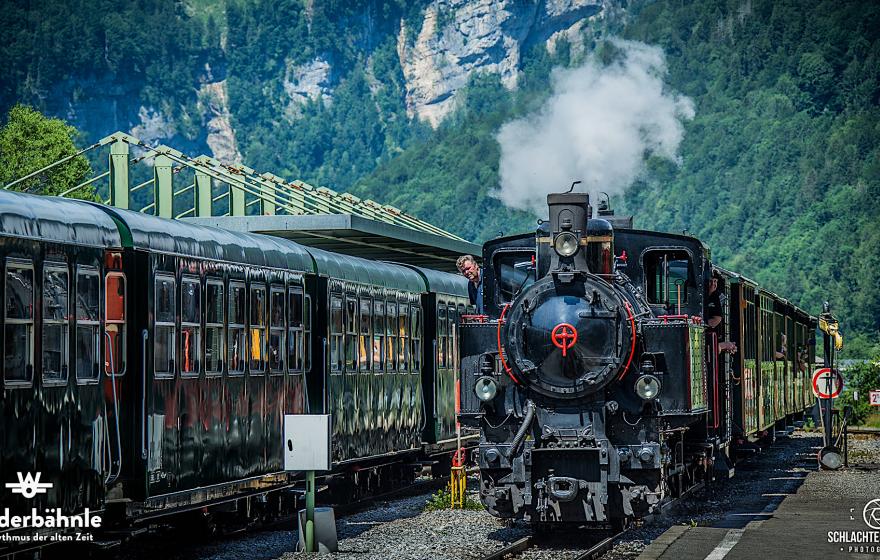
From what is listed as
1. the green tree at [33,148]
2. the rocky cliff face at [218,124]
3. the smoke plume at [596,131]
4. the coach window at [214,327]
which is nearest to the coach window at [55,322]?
the coach window at [214,327]

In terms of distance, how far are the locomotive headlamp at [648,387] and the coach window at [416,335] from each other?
22.7 feet

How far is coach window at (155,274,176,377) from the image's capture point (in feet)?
38.9

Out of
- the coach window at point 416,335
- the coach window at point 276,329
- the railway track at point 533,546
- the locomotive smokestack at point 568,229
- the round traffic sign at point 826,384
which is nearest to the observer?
the railway track at point 533,546

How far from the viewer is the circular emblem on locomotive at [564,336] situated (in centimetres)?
1341

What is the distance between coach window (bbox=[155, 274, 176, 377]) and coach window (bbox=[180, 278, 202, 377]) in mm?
193

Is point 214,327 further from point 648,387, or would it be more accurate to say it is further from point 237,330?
point 648,387

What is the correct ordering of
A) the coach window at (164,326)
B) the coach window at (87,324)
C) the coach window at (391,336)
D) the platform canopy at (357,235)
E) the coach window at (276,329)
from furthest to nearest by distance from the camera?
the platform canopy at (357,235) < the coach window at (391,336) < the coach window at (276,329) < the coach window at (164,326) < the coach window at (87,324)

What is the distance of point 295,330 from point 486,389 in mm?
2531

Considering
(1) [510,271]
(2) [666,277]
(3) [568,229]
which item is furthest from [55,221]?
(2) [666,277]

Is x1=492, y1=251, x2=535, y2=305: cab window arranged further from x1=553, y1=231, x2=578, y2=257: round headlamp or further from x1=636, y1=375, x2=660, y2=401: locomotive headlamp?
x1=636, y1=375, x2=660, y2=401: locomotive headlamp

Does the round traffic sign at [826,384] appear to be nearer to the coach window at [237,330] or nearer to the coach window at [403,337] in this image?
the coach window at [403,337]

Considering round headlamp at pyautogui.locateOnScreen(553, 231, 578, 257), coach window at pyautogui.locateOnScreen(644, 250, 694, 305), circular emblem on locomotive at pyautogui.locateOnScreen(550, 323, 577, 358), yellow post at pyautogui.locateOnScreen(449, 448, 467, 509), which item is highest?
round headlamp at pyautogui.locateOnScreen(553, 231, 578, 257)

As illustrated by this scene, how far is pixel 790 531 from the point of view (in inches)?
546

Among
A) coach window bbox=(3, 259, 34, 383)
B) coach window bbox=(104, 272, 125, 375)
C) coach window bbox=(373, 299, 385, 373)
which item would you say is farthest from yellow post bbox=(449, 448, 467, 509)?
coach window bbox=(3, 259, 34, 383)
